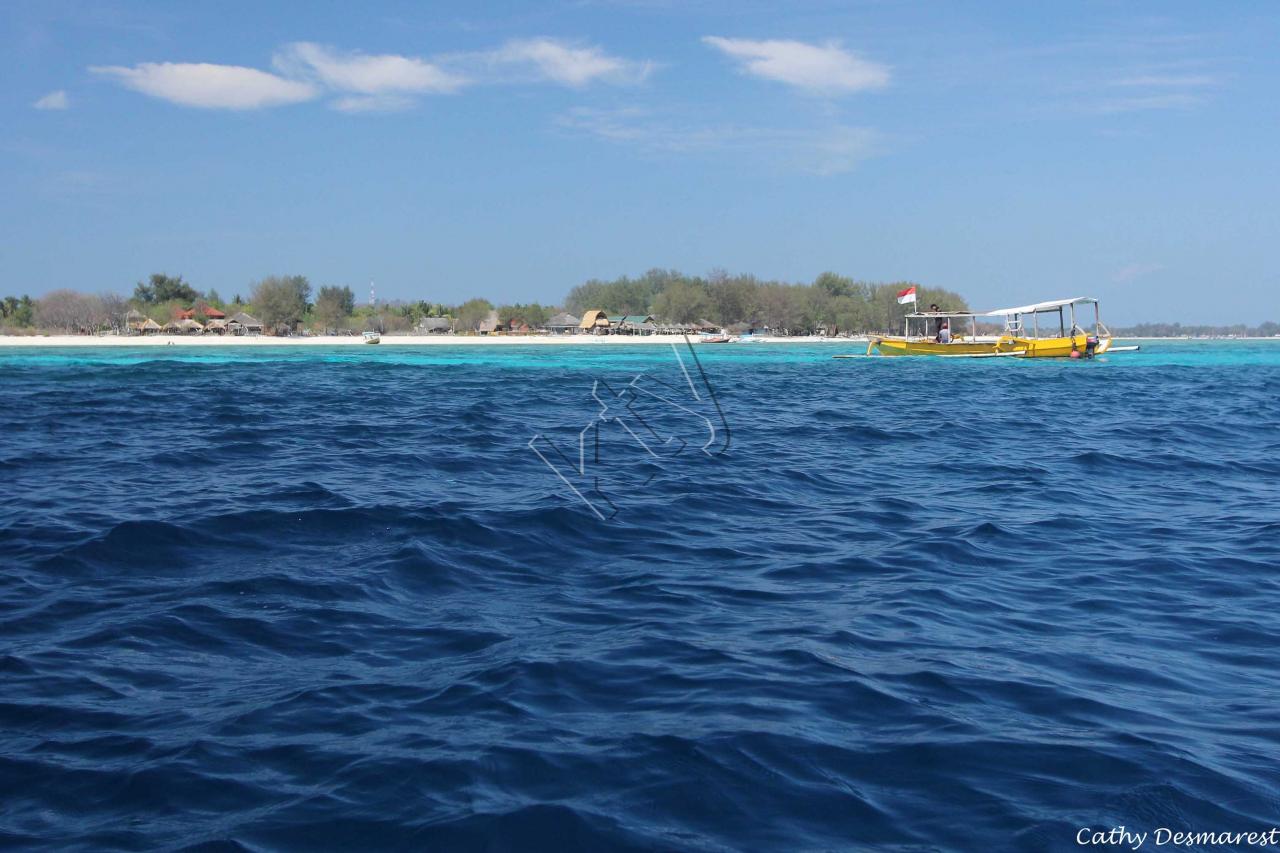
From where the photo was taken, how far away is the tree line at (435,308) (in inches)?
5069

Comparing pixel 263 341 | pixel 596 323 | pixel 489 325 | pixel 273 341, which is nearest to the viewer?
pixel 263 341

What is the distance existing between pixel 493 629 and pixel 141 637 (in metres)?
1.92

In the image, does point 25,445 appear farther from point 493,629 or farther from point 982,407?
point 982,407

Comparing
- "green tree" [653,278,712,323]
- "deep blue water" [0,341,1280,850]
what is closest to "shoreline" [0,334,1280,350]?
"green tree" [653,278,712,323]

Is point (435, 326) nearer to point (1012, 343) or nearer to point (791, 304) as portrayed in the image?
point (791, 304)

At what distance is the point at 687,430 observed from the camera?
19.1 m

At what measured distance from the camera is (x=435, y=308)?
157m

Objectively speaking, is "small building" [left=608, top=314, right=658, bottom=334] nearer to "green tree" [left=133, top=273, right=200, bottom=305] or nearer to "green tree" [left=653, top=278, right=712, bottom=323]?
"green tree" [left=653, top=278, right=712, bottom=323]

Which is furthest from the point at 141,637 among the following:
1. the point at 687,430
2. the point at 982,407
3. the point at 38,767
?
the point at 982,407

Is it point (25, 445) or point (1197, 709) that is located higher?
point (25, 445)

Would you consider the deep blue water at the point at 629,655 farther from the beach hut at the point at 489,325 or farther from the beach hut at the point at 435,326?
the beach hut at the point at 489,325

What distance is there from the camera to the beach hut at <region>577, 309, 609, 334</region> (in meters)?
145

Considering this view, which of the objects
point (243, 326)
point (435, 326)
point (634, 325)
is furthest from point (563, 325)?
point (243, 326)

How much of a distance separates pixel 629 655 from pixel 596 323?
141 m
